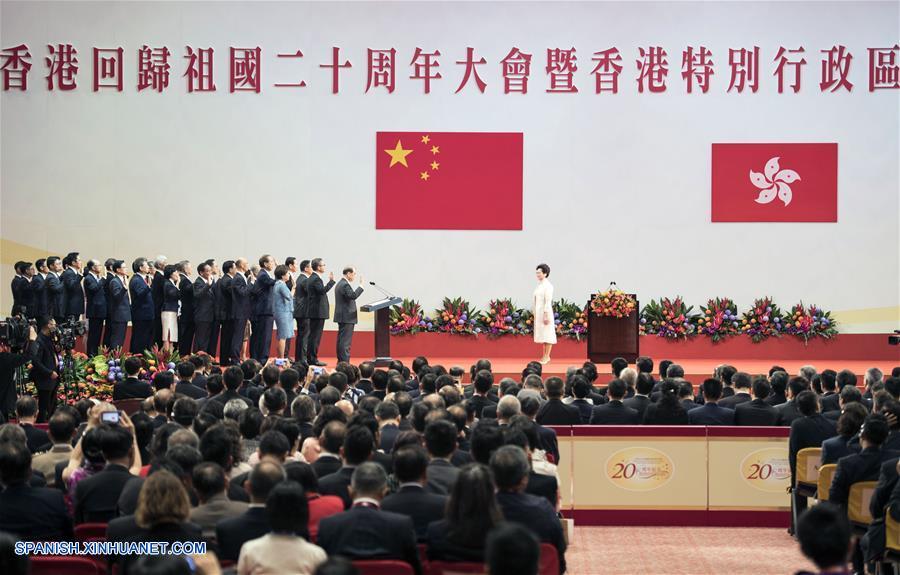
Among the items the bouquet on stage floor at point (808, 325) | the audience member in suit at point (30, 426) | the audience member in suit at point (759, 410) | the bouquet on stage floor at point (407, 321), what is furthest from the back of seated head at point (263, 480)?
the bouquet on stage floor at point (808, 325)

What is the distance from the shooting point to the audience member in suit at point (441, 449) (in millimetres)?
5266

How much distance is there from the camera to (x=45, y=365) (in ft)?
34.3

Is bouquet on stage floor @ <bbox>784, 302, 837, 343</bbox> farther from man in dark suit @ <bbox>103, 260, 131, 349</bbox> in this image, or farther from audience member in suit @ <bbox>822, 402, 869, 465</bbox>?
audience member in suit @ <bbox>822, 402, 869, 465</bbox>

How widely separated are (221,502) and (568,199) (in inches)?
506

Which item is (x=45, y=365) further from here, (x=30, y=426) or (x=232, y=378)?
(x=30, y=426)

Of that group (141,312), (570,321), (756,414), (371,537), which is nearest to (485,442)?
(371,537)

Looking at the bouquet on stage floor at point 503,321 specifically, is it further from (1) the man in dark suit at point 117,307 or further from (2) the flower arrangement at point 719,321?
(1) the man in dark suit at point 117,307

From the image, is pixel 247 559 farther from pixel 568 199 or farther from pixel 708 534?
pixel 568 199

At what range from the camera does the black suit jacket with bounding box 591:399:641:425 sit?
8.32m

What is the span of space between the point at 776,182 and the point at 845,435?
10.6 metres

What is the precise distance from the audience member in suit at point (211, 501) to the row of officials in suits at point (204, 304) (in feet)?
29.5

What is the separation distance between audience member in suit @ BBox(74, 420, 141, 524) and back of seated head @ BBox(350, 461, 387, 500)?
1196 millimetres

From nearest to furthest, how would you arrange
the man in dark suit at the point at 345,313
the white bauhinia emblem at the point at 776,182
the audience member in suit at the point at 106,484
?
1. the audience member in suit at the point at 106,484
2. the man in dark suit at the point at 345,313
3. the white bauhinia emblem at the point at 776,182

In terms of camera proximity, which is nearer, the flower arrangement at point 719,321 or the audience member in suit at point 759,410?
the audience member in suit at point 759,410
